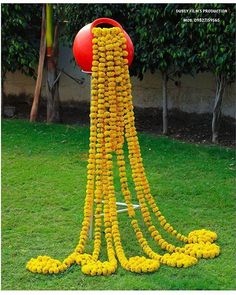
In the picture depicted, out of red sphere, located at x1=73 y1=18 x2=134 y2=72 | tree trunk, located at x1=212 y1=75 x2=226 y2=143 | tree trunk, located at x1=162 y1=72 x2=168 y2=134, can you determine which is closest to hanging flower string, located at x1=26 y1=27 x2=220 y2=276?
red sphere, located at x1=73 y1=18 x2=134 y2=72

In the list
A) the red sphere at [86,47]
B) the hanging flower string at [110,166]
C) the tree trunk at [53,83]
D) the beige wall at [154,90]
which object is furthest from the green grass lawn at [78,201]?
the red sphere at [86,47]

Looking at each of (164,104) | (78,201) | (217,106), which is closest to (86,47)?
(78,201)

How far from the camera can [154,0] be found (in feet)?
26.1

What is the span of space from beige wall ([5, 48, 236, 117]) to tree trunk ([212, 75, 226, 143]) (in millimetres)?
785

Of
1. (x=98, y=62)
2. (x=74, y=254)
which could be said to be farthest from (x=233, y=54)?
(x=74, y=254)

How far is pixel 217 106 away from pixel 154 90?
1694 mm

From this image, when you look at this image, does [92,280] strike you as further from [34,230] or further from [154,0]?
[154,0]

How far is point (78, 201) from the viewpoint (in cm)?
612

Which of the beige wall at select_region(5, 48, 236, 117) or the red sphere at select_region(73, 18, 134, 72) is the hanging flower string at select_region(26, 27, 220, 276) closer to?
the red sphere at select_region(73, 18, 134, 72)

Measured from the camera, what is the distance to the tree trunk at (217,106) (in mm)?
8266

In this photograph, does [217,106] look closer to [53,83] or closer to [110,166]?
[53,83]

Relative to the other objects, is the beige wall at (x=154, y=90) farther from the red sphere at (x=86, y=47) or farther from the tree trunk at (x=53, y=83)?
the red sphere at (x=86, y=47)

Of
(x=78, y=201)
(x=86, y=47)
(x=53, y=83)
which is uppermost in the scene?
(x=86, y=47)

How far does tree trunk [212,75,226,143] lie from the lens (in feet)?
27.1
